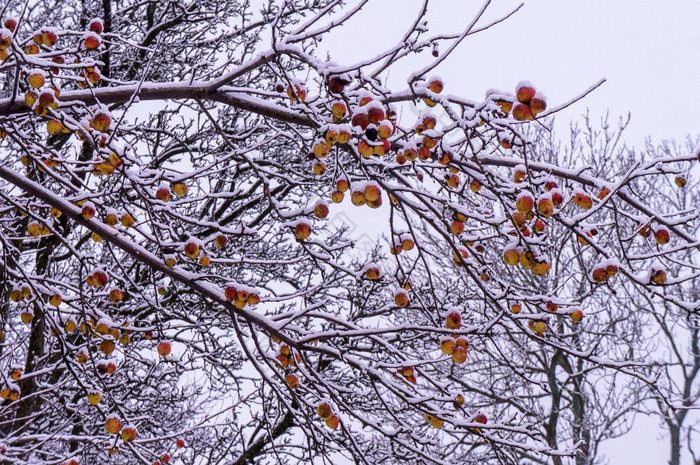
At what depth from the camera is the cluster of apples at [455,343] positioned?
6.90 ft

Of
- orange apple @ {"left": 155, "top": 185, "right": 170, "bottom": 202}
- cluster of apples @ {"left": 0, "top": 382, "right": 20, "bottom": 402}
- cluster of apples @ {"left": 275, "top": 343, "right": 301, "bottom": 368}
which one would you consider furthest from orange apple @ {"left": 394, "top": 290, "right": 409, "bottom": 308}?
cluster of apples @ {"left": 0, "top": 382, "right": 20, "bottom": 402}

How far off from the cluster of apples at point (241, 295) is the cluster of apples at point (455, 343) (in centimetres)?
75

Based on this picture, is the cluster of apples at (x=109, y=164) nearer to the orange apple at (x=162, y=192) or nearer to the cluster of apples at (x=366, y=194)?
the orange apple at (x=162, y=192)

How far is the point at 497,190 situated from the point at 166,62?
4.74 meters

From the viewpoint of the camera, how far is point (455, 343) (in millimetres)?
2125

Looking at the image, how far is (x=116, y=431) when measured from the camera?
2.59 m

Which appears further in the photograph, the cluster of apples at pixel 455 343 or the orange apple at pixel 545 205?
the cluster of apples at pixel 455 343

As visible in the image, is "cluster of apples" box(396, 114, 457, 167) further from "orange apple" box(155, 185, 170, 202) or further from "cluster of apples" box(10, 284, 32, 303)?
"cluster of apples" box(10, 284, 32, 303)

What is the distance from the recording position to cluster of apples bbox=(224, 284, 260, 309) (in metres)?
2.14

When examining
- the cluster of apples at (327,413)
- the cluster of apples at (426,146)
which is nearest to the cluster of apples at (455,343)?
the cluster of apples at (327,413)

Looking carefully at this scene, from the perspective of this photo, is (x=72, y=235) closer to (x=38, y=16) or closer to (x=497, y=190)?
(x=38, y=16)

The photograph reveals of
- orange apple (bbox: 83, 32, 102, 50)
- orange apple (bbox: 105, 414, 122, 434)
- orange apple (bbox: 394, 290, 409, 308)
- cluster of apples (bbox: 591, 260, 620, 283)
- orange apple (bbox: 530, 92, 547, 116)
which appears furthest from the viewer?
orange apple (bbox: 105, 414, 122, 434)

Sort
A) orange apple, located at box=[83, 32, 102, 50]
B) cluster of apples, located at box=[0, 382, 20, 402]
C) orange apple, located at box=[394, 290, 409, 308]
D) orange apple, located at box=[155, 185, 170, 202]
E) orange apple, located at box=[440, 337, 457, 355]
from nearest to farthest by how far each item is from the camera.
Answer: orange apple, located at box=[440, 337, 457, 355] < orange apple, located at box=[83, 32, 102, 50] < orange apple, located at box=[394, 290, 409, 308] < orange apple, located at box=[155, 185, 170, 202] < cluster of apples, located at box=[0, 382, 20, 402]

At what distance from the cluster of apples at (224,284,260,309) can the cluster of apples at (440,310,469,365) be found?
75 centimetres
